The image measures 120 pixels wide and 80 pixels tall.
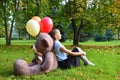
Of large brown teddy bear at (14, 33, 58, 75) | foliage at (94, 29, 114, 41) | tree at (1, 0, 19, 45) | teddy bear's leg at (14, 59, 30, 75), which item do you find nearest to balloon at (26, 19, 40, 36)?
large brown teddy bear at (14, 33, 58, 75)

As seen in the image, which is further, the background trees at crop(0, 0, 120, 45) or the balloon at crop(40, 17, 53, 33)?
the background trees at crop(0, 0, 120, 45)

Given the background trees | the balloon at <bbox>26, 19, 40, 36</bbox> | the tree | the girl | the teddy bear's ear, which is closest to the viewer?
the teddy bear's ear

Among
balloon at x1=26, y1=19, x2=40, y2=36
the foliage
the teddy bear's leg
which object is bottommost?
the foliage

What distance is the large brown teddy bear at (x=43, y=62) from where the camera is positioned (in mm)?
9500

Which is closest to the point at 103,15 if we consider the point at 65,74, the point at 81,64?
the point at 81,64

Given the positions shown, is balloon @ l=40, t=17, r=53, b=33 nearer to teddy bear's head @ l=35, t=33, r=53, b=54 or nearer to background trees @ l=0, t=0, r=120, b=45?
teddy bear's head @ l=35, t=33, r=53, b=54

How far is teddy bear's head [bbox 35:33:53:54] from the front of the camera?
993 centimetres

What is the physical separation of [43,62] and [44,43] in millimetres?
594

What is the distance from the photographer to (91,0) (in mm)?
28109

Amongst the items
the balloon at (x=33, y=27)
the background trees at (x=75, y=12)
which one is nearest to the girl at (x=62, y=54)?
the balloon at (x=33, y=27)

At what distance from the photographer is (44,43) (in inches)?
392

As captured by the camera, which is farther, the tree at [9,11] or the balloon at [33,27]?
the tree at [9,11]

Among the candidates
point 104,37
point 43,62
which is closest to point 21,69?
point 43,62

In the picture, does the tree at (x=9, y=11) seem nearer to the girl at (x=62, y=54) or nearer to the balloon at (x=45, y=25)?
the balloon at (x=45, y=25)
